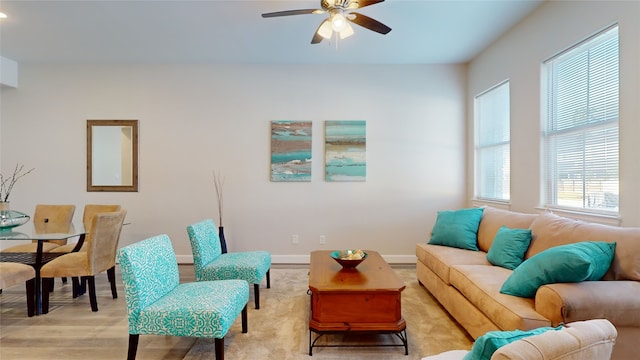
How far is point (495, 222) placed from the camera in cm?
317

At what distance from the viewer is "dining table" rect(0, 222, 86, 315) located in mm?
2846

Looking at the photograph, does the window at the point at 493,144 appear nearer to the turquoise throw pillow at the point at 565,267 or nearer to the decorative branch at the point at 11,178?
the turquoise throw pillow at the point at 565,267

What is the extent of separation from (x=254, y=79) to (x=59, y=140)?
2940 mm

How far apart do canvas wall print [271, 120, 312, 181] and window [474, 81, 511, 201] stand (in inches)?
93.3

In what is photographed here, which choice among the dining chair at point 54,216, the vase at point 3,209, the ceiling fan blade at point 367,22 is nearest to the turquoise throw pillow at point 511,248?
the ceiling fan blade at point 367,22

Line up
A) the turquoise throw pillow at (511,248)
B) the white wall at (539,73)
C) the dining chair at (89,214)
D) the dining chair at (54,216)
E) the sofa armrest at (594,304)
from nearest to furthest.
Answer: the sofa armrest at (594,304)
the white wall at (539,73)
the turquoise throw pillow at (511,248)
the dining chair at (89,214)
the dining chair at (54,216)

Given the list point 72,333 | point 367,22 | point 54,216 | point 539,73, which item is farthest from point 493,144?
point 54,216

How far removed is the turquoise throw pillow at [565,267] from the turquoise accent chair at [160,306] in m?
1.84

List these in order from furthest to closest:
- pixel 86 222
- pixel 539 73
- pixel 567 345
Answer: pixel 86 222 < pixel 539 73 < pixel 567 345

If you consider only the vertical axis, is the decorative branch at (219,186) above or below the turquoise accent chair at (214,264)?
above

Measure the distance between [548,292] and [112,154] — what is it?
5175 mm

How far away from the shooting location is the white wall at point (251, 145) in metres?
4.52

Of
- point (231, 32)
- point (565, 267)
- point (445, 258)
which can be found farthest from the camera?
point (231, 32)

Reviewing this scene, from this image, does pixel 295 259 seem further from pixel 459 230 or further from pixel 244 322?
pixel 459 230
